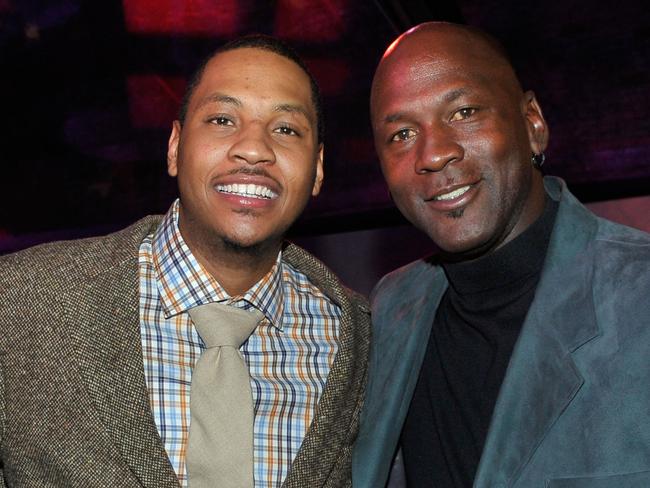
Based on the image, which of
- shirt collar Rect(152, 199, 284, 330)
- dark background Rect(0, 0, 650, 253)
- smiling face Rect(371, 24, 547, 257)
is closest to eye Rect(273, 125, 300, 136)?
smiling face Rect(371, 24, 547, 257)

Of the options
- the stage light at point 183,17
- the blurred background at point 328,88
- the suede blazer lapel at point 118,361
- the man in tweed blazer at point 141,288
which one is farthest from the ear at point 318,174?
the stage light at point 183,17

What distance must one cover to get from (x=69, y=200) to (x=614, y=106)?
5914mm

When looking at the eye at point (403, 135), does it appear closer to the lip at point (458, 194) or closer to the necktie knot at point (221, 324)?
the lip at point (458, 194)

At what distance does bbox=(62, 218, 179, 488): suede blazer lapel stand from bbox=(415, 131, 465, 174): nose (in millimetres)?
796

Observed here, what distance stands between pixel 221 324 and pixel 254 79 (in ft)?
→ 2.28

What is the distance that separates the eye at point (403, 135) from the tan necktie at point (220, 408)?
658 millimetres

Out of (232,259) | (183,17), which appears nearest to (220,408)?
(232,259)

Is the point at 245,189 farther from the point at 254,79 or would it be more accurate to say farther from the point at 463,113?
the point at 463,113

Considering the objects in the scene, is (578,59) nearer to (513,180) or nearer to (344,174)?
(344,174)

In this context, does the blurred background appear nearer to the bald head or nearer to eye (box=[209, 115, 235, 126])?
the bald head

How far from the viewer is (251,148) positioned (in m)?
1.87

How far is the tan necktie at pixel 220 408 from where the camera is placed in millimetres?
1593

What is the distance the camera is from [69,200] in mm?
8148

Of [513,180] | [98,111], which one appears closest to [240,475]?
[513,180]
